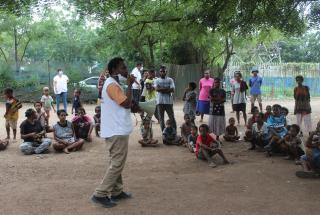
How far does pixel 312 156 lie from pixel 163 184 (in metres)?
2.38

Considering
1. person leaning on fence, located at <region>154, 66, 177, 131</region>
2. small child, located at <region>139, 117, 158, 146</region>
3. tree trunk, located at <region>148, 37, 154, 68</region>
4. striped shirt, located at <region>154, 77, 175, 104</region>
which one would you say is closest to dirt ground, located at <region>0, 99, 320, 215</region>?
small child, located at <region>139, 117, 158, 146</region>

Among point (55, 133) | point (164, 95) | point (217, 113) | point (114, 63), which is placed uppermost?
point (114, 63)

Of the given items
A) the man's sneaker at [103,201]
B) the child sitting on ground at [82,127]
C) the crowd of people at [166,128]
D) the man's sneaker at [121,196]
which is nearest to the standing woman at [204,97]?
the crowd of people at [166,128]

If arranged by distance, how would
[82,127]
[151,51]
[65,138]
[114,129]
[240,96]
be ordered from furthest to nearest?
1. [151,51]
2. [240,96]
3. [82,127]
4. [65,138]
5. [114,129]

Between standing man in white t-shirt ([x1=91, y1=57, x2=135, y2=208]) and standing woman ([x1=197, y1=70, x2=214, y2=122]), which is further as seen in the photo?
standing woman ([x1=197, y1=70, x2=214, y2=122])

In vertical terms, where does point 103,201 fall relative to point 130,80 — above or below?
below

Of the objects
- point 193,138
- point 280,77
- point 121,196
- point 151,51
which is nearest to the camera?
point 121,196

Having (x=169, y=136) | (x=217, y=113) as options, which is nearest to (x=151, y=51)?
(x=217, y=113)

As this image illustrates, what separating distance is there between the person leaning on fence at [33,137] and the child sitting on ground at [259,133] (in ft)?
14.5

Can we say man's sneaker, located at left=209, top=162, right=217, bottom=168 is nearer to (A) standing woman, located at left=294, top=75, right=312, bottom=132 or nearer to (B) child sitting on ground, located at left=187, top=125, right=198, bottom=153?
(B) child sitting on ground, located at left=187, top=125, right=198, bottom=153

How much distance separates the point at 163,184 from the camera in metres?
7.12

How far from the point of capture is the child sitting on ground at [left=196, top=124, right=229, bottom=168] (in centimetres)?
880

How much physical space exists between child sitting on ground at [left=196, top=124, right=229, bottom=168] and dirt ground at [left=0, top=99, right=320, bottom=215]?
0.19 meters

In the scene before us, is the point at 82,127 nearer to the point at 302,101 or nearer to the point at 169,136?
the point at 169,136
